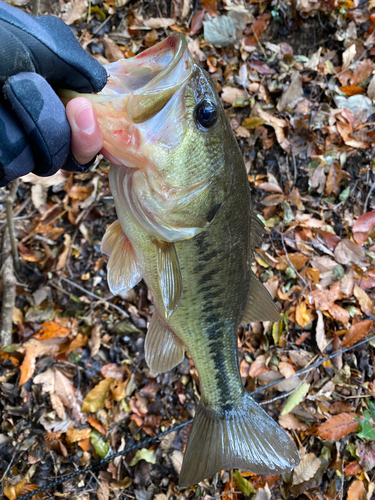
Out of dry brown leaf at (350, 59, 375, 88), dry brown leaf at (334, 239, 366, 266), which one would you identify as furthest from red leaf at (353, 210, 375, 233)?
dry brown leaf at (350, 59, 375, 88)

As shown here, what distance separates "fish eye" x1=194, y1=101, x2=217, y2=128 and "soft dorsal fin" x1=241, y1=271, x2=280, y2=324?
0.92 metres

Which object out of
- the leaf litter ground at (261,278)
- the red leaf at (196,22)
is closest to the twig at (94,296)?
the leaf litter ground at (261,278)

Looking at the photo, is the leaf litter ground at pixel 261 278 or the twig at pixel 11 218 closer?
the twig at pixel 11 218

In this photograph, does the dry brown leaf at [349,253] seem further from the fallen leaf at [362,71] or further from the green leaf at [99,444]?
the green leaf at [99,444]

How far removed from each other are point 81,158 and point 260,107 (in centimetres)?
261

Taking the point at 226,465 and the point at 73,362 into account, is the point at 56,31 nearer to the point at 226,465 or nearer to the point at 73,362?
the point at 226,465

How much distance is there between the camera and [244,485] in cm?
257

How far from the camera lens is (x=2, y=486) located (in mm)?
2309

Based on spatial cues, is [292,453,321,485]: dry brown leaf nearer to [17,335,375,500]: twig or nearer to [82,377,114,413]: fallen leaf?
[17,335,375,500]: twig

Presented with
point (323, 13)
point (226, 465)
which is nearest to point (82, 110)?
point (226, 465)

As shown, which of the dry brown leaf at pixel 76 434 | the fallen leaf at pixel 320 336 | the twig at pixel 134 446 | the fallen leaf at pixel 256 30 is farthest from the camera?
the fallen leaf at pixel 256 30

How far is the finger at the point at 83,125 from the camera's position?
119cm

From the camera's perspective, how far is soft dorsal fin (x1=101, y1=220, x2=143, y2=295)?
1.68m

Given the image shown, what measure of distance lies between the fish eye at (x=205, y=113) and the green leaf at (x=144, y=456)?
2.43m
